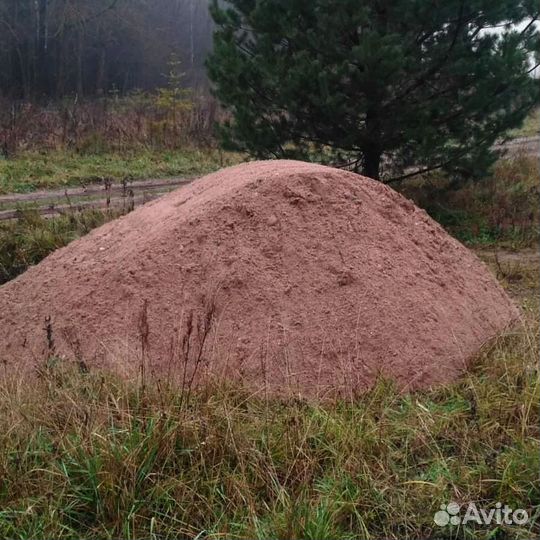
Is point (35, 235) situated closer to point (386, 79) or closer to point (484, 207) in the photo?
point (386, 79)

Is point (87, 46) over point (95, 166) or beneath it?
over

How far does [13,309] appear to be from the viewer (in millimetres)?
4941

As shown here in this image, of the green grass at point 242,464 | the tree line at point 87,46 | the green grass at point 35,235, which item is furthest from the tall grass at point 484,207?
the tree line at point 87,46

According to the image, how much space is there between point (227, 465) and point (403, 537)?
0.77m

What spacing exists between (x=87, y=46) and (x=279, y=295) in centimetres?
3229

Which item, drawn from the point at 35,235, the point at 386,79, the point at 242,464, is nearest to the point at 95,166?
the point at 35,235

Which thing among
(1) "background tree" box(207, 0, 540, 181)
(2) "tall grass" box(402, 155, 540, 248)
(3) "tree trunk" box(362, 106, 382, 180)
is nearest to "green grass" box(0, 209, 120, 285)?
(1) "background tree" box(207, 0, 540, 181)

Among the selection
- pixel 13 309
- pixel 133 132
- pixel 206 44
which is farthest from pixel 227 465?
pixel 206 44

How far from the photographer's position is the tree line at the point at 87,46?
30484 millimetres

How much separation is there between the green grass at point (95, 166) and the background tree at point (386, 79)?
14.5 feet

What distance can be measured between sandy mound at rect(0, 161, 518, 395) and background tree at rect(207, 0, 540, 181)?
12.1 ft

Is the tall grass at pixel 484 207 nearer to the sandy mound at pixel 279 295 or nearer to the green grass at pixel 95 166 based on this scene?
the sandy mound at pixel 279 295

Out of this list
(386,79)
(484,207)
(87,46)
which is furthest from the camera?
(87,46)

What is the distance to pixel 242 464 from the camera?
9.80ft
